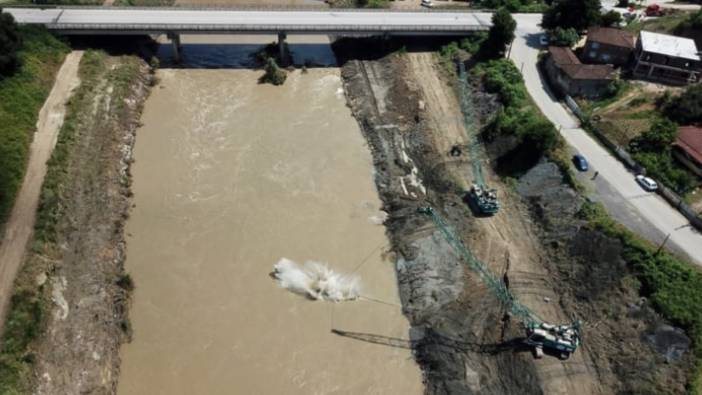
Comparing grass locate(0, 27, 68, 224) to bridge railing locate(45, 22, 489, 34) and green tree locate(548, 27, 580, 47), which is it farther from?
green tree locate(548, 27, 580, 47)

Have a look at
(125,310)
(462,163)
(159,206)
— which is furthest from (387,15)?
(125,310)

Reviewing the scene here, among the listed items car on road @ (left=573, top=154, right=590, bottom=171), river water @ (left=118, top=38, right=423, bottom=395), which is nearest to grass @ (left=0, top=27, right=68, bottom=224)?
river water @ (left=118, top=38, right=423, bottom=395)

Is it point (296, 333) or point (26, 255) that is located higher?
point (26, 255)

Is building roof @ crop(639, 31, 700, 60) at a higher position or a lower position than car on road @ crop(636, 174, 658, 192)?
higher

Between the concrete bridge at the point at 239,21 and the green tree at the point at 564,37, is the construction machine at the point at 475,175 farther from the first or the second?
the green tree at the point at 564,37

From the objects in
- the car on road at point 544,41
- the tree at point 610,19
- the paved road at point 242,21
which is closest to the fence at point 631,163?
the car on road at point 544,41

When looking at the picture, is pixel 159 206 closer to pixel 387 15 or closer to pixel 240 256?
pixel 240 256

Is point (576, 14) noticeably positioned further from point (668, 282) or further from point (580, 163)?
point (668, 282)

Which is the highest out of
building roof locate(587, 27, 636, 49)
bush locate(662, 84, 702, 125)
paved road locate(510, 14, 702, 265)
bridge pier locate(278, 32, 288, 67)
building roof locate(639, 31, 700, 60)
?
bridge pier locate(278, 32, 288, 67)
